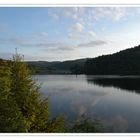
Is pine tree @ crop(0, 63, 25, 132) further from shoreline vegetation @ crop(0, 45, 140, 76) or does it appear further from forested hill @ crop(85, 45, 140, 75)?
forested hill @ crop(85, 45, 140, 75)

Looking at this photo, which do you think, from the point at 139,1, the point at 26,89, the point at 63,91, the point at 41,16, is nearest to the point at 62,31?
the point at 41,16

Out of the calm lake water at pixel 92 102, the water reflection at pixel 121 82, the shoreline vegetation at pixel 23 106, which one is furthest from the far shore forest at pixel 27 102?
the water reflection at pixel 121 82

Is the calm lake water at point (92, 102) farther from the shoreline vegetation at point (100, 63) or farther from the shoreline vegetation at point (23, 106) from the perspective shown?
the shoreline vegetation at point (23, 106)

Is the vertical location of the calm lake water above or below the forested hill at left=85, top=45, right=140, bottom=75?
below

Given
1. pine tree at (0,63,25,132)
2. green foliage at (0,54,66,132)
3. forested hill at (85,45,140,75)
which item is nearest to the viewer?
pine tree at (0,63,25,132)

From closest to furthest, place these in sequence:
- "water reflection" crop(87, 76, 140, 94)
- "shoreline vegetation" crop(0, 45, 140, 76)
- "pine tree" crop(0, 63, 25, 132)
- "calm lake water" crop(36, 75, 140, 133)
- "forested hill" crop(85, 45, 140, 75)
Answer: "pine tree" crop(0, 63, 25, 132) → "shoreline vegetation" crop(0, 45, 140, 76) → "forested hill" crop(85, 45, 140, 75) → "calm lake water" crop(36, 75, 140, 133) → "water reflection" crop(87, 76, 140, 94)

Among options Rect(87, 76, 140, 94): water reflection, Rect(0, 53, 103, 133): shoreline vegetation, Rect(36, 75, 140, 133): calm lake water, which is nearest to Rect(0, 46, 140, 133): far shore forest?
Rect(0, 53, 103, 133): shoreline vegetation

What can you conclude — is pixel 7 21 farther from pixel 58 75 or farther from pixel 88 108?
pixel 88 108
